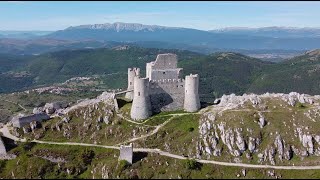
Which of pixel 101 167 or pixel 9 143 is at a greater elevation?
pixel 9 143

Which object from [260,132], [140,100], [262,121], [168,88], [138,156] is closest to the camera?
[138,156]

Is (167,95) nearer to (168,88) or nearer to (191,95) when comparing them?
(168,88)

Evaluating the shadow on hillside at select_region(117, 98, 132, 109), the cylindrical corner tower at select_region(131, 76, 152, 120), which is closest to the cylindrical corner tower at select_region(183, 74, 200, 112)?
the cylindrical corner tower at select_region(131, 76, 152, 120)

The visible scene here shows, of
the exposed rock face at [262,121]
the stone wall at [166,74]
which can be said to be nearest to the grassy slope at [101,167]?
the exposed rock face at [262,121]

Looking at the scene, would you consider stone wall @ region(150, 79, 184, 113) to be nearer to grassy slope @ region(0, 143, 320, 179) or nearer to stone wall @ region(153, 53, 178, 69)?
stone wall @ region(153, 53, 178, 69)

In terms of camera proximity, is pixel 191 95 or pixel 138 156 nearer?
pixel 138 156

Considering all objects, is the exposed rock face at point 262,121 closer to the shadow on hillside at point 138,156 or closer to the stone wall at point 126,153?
the shadow on hillside at point 138,156

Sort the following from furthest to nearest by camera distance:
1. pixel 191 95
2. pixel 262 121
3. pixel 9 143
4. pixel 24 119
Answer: pixel 24 119, pixel 191 95, pixel 9 143, pixel 262 121

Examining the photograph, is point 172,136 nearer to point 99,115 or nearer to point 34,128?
point 99,115

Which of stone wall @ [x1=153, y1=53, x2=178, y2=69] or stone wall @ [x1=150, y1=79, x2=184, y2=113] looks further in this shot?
stone wall @ [x1=153, y1=53, x2=178, y2=69]

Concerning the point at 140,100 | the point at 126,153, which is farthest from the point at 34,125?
the point at 126,153

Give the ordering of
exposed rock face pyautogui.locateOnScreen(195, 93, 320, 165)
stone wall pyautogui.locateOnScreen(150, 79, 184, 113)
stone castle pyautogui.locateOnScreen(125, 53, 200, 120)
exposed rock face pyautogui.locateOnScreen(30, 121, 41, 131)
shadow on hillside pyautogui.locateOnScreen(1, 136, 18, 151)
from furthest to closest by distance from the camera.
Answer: stone wall pyautogui.locateOnScreen(150, 79, 184, 113)
stone castle pyautogui.locateOnScreen(125, 53, 200, 120)
exposed rock face pyautogui.locateOnScreen(30, 121, 41, 131)
shadow on hillside pyautogui.locateOnScreen(1, 136, 18, 151)
exposed rock face pyautogui.locateOnScreen(195, 93, 320, 165)

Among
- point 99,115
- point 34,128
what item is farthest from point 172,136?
point 34,128
